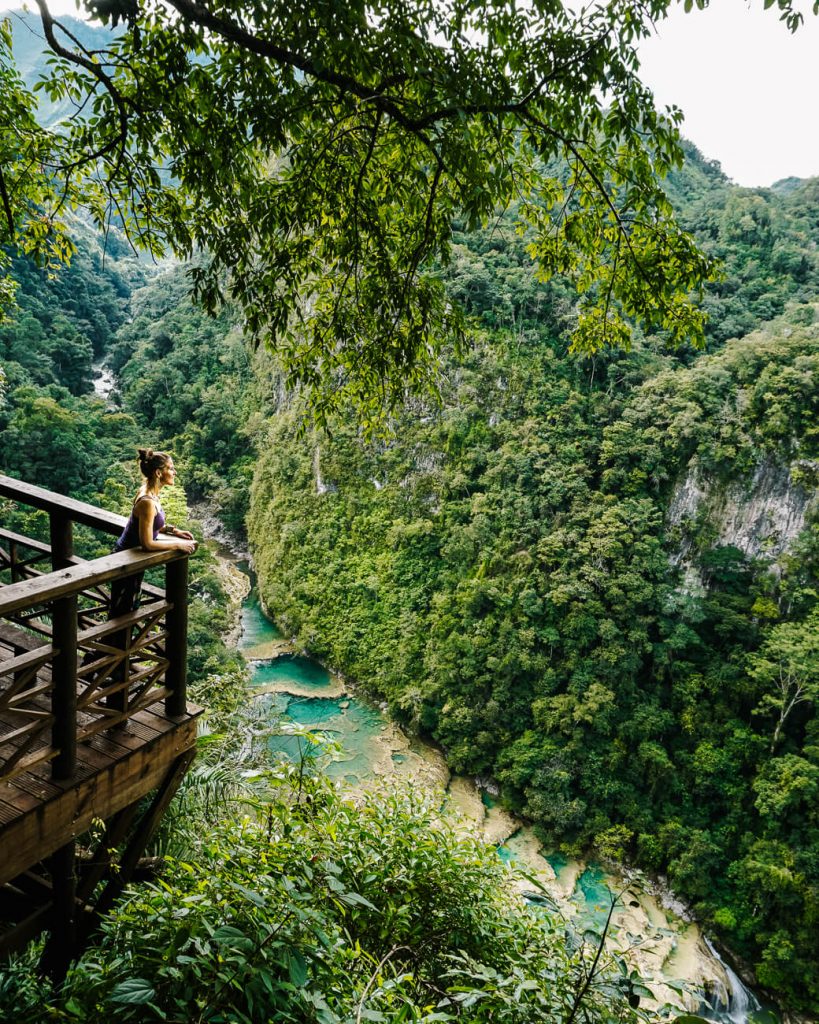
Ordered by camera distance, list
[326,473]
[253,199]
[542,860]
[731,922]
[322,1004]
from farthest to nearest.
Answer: [326,473] < [542,860] < [731,922] < [253,199] < [322,1004]

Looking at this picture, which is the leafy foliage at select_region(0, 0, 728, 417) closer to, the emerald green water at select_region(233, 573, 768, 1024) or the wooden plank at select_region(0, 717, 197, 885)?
the wooden plank at select_region(0, 717, 197, 885)

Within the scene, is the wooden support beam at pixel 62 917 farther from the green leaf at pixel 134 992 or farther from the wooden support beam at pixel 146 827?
the green leaf at pixel 134 992

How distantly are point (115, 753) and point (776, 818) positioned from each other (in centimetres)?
1613

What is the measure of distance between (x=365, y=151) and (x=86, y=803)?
280cm

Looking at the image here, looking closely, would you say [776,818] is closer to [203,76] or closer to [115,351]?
[203,76]

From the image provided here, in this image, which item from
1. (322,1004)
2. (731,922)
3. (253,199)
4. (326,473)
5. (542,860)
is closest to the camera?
(322,1004)

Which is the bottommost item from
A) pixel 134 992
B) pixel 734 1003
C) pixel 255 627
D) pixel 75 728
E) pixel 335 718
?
pixel 734 1003

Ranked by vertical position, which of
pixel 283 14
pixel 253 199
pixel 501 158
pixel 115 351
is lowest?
pixel 253 199

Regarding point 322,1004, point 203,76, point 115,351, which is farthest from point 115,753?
point 115,351

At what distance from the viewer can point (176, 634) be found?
2.46 meters

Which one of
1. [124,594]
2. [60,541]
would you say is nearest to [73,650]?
[124,594]

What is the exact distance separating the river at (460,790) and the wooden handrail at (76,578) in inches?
289

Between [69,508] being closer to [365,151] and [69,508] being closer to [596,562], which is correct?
[365,151]

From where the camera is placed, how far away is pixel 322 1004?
1255mm
